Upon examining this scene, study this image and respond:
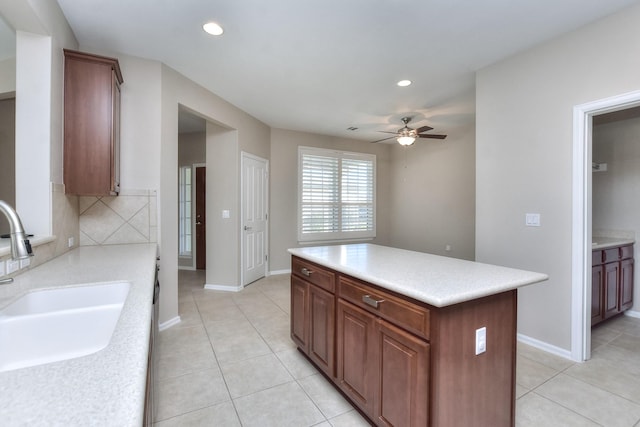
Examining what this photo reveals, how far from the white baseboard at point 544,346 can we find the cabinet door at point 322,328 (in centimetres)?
199

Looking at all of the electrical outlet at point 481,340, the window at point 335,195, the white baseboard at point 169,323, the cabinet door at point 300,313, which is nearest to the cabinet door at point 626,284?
the electrical outlet at point 481,340

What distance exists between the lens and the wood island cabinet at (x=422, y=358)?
1277 mm

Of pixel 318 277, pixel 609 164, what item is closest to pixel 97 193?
pixel 318 277

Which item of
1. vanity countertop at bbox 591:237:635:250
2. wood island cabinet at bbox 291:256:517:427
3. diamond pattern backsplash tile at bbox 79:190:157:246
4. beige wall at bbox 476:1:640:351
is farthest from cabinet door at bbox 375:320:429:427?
vanity countertop at bbox 591:237:635:250

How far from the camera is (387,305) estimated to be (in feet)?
4.92

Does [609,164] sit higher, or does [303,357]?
[609,164]

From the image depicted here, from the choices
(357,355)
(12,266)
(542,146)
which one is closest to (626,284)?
(542,146)

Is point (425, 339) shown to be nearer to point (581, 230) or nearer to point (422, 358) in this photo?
point (422, 358)

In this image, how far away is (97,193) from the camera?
2.36 m

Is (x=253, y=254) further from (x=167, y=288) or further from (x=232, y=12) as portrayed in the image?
(x=232, y=12)

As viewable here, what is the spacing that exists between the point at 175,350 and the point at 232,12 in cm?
280

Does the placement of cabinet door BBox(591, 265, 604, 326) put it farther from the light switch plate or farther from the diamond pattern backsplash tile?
the diamond pattern backsplash tile

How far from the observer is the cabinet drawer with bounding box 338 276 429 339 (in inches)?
52.0

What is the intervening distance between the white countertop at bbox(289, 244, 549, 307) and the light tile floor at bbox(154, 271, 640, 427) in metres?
0.90
